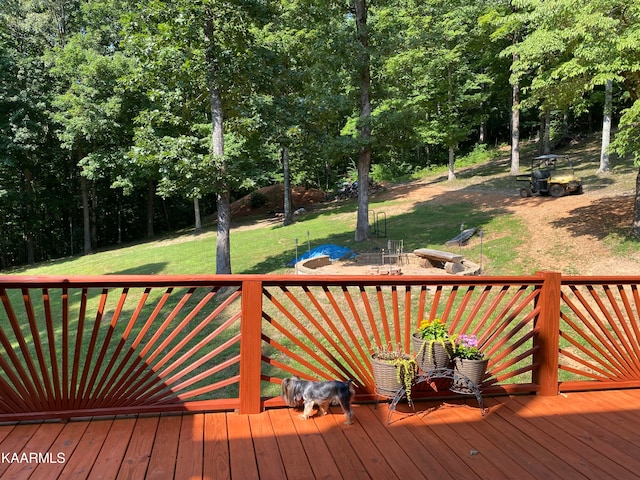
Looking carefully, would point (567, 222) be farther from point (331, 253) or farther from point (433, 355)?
point (433, 355)

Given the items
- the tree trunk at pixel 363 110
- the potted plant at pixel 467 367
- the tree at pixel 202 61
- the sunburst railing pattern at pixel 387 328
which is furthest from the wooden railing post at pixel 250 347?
the tree trunk at pixel 363 110

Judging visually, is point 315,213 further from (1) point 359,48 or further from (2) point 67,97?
(2) point 67,97

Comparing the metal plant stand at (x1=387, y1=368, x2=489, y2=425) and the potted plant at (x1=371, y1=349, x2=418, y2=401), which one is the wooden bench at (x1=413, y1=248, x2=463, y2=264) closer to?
the metal plant stand at (x1=387, y1=368, x2=489, y2=425)

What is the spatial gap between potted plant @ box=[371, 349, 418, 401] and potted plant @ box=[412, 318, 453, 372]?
8 centimetres

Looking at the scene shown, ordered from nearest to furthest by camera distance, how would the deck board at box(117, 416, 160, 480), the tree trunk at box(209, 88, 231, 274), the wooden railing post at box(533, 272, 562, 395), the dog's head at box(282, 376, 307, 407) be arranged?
the deck board at box(117, 416, 160, 480), the dog's head at box(282, 376, 307, 407), the wooden railing post at box(533, 272, 562, 395), the tree trunk at box(209, 88, 231, 274)

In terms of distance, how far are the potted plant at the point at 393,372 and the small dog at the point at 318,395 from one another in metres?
0.20

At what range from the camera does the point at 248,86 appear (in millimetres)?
9633

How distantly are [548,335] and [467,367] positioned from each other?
0.80 m

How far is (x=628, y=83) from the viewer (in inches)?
357

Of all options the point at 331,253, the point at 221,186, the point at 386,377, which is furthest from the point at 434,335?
the point at 331,253

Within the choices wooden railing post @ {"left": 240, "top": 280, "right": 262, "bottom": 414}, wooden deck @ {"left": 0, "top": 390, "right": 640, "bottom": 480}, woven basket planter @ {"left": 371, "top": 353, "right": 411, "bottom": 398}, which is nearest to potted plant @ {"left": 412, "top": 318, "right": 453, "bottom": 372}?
woven basket planter @ {"left": 371, "top": 353, "right": 411, "bottom": 398}

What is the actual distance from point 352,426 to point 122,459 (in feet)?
4.47

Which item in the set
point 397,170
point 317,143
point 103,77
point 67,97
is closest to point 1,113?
point 67,97

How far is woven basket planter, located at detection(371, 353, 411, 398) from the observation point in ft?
9.14
